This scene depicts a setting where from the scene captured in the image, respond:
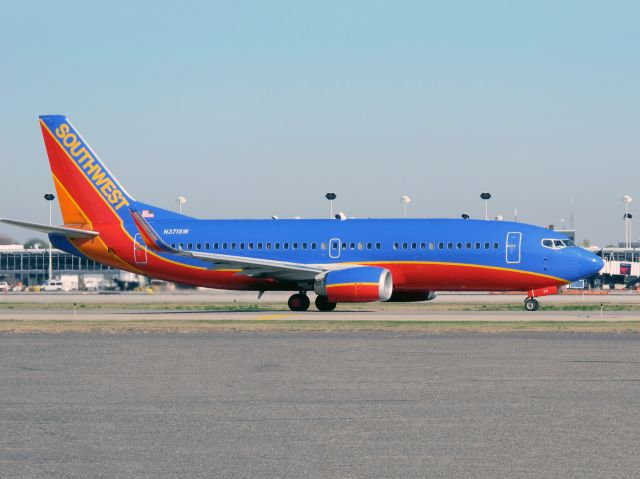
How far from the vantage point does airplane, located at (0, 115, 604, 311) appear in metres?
47.4

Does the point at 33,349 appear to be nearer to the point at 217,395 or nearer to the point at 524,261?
the point at 217,395

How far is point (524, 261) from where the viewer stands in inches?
1866

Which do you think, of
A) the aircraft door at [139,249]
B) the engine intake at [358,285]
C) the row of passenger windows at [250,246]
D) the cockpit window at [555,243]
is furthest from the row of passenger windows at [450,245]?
the aircraft door at [139,249]

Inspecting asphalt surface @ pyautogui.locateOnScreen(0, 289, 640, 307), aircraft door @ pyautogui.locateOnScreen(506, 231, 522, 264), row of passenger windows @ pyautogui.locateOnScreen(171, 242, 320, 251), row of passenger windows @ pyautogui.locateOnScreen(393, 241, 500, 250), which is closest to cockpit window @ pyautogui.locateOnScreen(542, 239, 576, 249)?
aircraft door @ pyautogui.locateOnScreen(506, 231, 522, 264)

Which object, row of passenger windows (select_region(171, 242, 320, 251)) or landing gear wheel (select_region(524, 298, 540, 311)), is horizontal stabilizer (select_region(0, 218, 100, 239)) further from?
landing gear wheel (select_region(524, 298, 540, 311))

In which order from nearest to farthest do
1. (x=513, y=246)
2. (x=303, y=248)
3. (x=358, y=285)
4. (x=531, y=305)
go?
(x=358, y=285)
(x=513, y=246)
(x=531, y=305)
(x=303, y=248)

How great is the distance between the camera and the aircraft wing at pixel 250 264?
4772 cm

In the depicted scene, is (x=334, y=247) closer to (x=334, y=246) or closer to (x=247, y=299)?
(x=334, y=246)

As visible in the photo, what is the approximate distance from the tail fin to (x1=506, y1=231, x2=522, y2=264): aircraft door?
1889cm

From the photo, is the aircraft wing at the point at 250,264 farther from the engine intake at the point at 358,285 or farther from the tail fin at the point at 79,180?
the tail fin at the point at 79,180

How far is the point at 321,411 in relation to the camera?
15.1 m

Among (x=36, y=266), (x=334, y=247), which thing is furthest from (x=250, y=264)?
(x=36, y=266)

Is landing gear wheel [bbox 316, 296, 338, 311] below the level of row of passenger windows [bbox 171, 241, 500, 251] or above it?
below

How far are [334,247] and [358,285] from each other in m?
4.03
